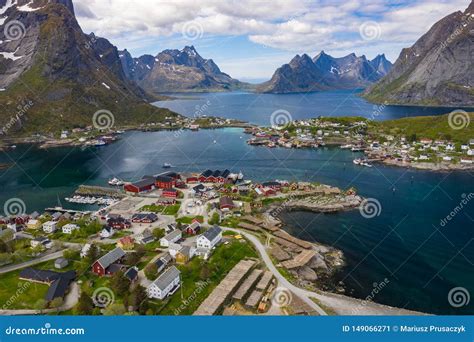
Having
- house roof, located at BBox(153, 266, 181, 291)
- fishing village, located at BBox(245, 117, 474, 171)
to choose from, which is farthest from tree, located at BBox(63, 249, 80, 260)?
fishing village, located at BBox(245, 117, 474, 171)

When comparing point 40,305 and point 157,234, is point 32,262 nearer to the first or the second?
point 40,305

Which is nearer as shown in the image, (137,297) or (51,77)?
(137,297)

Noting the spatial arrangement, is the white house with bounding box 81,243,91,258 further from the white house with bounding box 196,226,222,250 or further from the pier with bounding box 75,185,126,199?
the pier with bounding box 75,185,126,199

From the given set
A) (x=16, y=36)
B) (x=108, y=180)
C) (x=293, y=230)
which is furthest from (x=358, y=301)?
(x=16, y=36)

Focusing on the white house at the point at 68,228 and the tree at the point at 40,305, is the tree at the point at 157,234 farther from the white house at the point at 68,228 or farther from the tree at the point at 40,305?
the tree at the point at 40,305

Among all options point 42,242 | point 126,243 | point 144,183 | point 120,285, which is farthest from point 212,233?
Result: point 144,183

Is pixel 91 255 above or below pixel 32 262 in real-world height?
above
